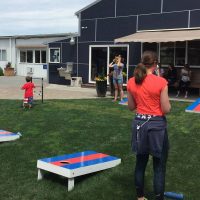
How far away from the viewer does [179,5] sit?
16656 millimetres

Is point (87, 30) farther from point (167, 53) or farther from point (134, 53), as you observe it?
point (167, 53)

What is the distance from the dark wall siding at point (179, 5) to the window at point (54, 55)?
700 cm

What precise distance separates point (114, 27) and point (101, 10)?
124cm

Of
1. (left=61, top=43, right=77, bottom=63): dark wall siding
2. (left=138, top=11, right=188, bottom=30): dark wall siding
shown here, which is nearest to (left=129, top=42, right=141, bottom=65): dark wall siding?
(left=138, top=11, right=188, bottom=30): dark wall siding

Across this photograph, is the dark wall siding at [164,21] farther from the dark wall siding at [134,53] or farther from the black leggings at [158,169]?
the black leggings at [158,169]

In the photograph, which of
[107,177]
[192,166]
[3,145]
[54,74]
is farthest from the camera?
[54,74]

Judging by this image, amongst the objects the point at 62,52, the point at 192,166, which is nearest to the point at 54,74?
the point at 62,52

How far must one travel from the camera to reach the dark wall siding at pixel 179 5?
16.3 meters

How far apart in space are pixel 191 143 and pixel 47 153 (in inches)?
102

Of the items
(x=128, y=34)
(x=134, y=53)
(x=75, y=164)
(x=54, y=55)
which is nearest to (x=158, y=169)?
(x=75, y=164)

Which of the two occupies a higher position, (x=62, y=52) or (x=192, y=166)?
(x=62, y=52)

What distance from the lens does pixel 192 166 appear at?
6137 mm

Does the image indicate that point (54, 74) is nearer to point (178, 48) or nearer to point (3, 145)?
Result: point (178, 48)

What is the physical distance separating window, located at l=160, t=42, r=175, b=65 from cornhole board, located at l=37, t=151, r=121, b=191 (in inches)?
462
